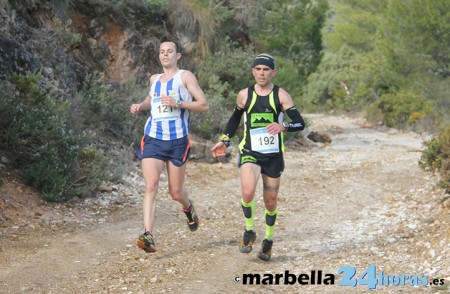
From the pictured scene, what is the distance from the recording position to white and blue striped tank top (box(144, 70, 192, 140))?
20.4 feet

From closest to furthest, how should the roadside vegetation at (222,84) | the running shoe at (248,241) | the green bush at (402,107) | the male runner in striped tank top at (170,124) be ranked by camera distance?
the male runner in striped tank top at (170,124), the running shoe at (248,241), the roadside vegetation at (222,84), the green bush at (402,107)

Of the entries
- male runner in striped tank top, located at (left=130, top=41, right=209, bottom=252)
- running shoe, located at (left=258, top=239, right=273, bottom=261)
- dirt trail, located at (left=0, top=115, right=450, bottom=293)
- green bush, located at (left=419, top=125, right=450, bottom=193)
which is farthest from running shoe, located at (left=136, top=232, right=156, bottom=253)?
green bush, located at (left=419, top=125, right=450, bottom=193)

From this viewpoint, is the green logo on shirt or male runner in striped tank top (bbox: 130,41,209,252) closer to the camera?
the green logo on shirt

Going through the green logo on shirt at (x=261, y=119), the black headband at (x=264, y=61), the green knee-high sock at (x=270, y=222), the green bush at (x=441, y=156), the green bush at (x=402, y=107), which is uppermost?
the black headband at (x=264, y=61)

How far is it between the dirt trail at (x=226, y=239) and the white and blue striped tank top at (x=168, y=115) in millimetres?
1216

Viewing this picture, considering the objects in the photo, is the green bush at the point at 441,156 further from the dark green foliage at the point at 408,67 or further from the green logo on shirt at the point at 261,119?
the dark green foliage at the point at 408,67

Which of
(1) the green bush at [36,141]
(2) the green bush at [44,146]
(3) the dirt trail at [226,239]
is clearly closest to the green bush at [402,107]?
(3) the dirt trail at [226,239]

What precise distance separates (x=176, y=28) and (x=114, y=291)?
10.9 m

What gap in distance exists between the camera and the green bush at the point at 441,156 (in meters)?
7.86

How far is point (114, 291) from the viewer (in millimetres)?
5051

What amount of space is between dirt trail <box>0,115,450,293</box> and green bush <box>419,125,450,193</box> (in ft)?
1.35

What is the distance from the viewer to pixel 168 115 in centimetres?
622

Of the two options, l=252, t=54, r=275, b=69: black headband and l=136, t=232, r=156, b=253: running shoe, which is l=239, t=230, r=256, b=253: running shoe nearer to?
l=136, t=232, r=156, b=253: running shoe

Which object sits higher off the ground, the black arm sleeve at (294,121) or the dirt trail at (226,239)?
the black arm sleeve at (294,121)
